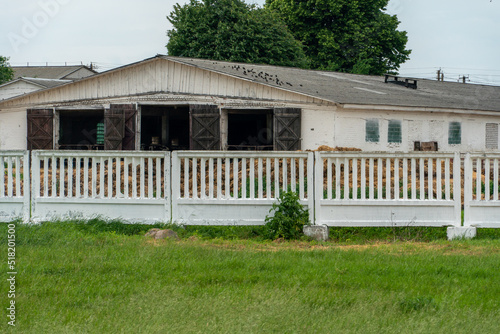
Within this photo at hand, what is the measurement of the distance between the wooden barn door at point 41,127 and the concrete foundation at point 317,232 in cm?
1793

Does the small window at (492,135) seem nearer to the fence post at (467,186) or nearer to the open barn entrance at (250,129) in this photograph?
the open barn entrance at (250,129)

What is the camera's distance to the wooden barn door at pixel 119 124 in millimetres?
23969

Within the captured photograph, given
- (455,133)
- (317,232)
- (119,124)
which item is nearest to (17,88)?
(119,124)

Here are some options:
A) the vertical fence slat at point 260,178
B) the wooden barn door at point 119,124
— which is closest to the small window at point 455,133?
the wooden barn door at point 119,124

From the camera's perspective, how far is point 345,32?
4856 centimetres

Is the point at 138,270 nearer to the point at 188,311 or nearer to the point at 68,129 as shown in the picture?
the point at 188,311

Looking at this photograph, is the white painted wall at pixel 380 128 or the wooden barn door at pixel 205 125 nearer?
the white painted wall at pixel 380 128

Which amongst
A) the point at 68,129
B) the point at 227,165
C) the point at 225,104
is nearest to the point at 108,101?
the point at 225,104

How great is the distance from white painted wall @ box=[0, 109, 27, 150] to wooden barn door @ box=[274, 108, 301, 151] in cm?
1003

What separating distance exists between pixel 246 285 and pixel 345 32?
4483 cm

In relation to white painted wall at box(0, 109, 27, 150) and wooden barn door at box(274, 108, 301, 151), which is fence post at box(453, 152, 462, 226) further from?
white painted wall at box(0, 109, 27, 150)

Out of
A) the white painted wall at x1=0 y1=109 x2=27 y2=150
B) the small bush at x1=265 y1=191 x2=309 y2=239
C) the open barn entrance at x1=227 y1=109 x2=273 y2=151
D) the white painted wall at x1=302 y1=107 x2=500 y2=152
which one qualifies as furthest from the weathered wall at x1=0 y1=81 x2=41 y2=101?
the small bush at x1=265 y1=191 x2=309 y2=239

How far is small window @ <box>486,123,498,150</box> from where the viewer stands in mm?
26453

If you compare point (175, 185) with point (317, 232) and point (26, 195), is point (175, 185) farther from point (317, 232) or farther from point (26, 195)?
point (26, 195)
